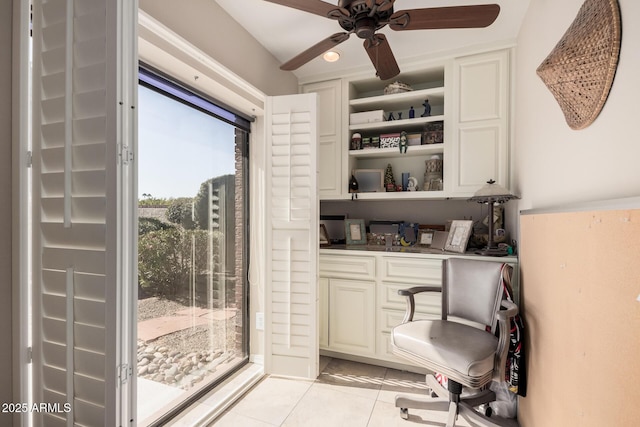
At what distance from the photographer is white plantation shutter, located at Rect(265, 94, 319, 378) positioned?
2205 mm

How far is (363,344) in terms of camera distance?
94.3 inches

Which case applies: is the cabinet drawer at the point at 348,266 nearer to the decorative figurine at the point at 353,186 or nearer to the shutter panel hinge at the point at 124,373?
the decorative figurine at the point at 353,186

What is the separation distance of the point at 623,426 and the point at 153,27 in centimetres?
220

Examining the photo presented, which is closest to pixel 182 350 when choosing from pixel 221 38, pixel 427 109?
pixel 221 38

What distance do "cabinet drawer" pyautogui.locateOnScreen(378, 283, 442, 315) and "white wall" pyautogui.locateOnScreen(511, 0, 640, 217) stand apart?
2.91 ft

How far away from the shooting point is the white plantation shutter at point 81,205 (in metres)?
A: 0.94

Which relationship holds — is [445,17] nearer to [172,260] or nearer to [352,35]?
[352,35]

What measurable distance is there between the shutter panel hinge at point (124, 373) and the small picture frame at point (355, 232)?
6.68 ft

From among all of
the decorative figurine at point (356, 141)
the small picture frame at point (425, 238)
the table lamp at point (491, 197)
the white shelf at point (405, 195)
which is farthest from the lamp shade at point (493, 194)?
the decorative figurine at point (356, 141)

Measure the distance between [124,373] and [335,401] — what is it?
1.44 meters

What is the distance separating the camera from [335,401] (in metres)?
1.96

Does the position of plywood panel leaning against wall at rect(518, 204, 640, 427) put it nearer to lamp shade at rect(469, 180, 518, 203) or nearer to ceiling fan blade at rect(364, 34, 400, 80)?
lamp shade at rect(469, 180, 518, 203)

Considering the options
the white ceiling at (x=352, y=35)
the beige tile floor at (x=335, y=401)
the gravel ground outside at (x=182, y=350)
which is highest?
the white ceiling at (x=352, y=35)

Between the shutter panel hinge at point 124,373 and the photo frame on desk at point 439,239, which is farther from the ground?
the photo frame on desk at point 439,239
